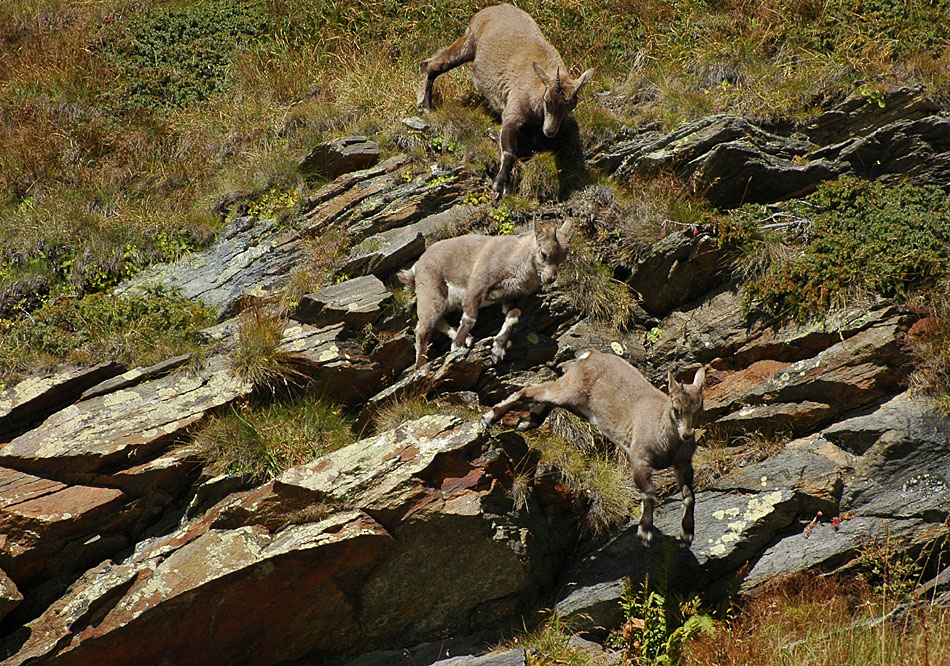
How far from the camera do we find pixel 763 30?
43.3 feet

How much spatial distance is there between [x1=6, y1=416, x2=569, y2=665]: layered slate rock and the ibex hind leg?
7114 millimetres

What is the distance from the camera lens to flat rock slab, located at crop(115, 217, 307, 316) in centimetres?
1100

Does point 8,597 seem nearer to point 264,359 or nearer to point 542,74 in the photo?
point 264,359

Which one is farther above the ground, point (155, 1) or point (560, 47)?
point (155, 1)

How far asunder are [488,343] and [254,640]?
4.28 meters

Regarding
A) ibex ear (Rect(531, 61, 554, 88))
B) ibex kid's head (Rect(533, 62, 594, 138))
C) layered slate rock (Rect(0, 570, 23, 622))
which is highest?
ibex ear (Rect(531, 61, 554, 88))

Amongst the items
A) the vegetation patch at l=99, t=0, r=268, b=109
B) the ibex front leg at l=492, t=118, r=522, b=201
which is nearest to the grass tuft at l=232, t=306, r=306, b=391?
the ibex front leg at l=492, t=118, r=522, b=201

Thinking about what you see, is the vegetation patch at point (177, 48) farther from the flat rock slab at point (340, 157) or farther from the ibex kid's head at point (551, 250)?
the ibex kid's head at point (551, 250)

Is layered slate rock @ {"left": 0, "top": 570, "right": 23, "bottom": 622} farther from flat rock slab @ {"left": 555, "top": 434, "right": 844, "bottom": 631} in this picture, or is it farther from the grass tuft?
flat rock slab @ {"left": 555, "top": 434, "right": 844, "bottom": 631}

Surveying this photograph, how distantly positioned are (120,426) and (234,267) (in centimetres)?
361

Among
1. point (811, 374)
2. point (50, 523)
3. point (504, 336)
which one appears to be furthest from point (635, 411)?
point (50, 523)

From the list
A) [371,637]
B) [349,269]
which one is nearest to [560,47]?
[349,269]

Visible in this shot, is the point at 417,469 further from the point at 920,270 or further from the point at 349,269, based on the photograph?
the point at 920,270

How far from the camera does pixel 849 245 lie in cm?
959
